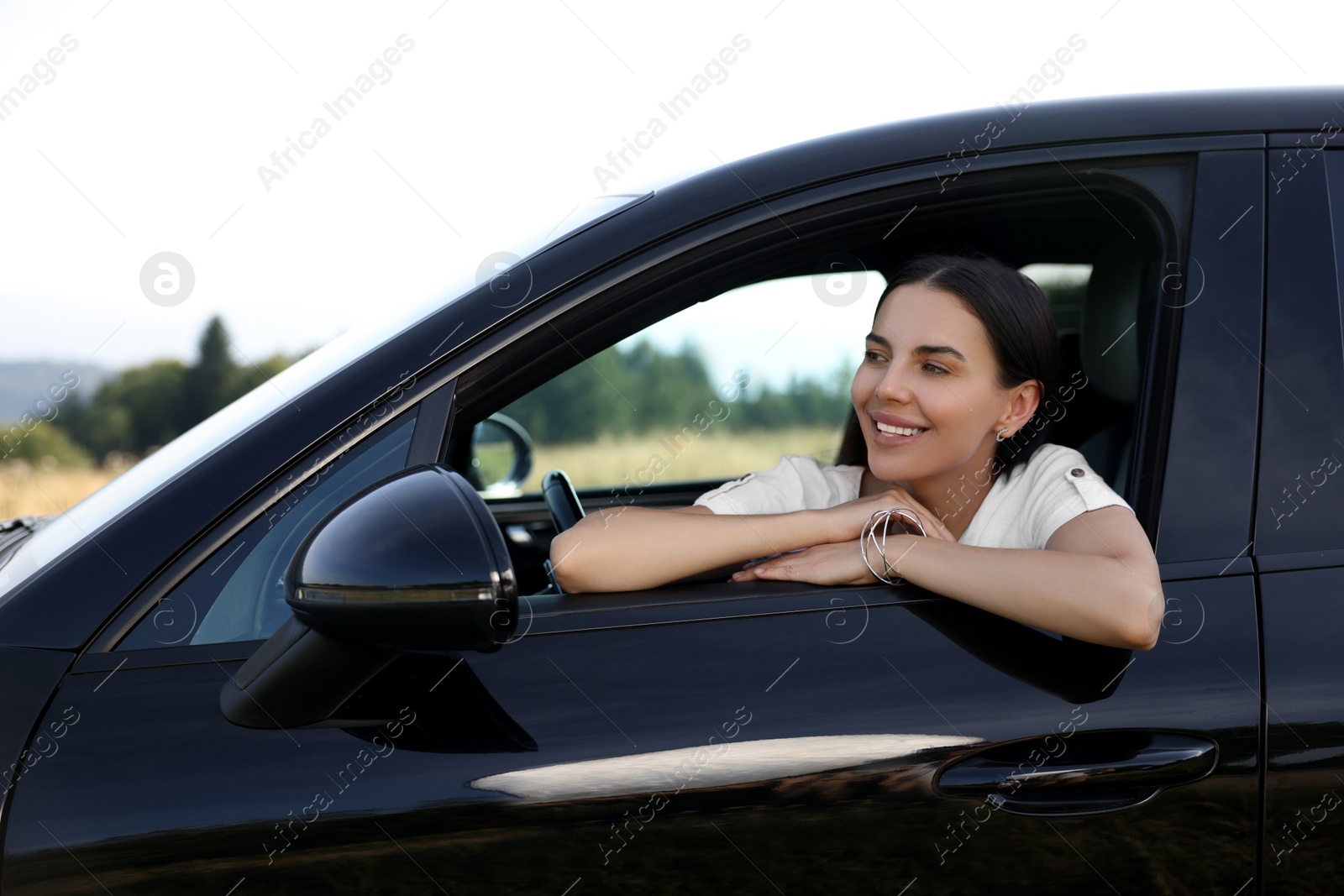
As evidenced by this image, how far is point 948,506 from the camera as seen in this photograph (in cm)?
174

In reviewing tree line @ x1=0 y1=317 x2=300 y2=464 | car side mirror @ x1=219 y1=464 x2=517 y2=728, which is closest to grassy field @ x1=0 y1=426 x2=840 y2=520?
car side mirror @ x1=219 y1=464 x2=517 y2=728

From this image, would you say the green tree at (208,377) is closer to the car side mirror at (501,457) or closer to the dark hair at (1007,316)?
the car side mirror at (501,457)

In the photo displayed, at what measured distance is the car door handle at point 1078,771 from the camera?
1.21 meters

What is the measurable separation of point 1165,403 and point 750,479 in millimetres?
659

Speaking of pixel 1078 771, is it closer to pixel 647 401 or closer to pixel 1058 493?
pixel 1058 493

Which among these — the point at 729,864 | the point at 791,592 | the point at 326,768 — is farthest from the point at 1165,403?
the point at 326,768

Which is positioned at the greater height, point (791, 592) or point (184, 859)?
point (791, 592)

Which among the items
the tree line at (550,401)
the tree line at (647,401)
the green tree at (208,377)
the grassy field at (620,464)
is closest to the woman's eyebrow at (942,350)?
the grassy field at (620,464)

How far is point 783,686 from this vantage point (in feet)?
4.10

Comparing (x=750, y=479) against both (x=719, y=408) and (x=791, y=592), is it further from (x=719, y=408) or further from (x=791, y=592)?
(x=719, y=408)

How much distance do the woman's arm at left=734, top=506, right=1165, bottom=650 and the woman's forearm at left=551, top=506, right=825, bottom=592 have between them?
7cm

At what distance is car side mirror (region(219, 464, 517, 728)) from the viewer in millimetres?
1104

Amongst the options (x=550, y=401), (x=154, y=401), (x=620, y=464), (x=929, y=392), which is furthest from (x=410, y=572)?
(x=550, y=401)

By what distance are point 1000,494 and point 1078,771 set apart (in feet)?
1.78
